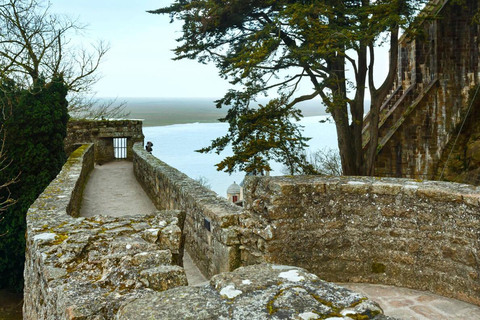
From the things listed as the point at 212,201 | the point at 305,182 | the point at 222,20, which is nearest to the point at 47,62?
the point at 222,20

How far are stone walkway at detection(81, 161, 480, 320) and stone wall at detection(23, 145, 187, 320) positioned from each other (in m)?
1.78

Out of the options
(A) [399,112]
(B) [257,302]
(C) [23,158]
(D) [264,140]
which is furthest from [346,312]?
(A) [399,112]

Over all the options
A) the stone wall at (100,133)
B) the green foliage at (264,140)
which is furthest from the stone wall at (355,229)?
the stone wall at (100,133)

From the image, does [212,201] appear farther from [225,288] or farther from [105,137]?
[105,137]

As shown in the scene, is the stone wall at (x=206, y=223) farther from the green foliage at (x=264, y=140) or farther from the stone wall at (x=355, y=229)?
the green foliage at (x=264, y=140)

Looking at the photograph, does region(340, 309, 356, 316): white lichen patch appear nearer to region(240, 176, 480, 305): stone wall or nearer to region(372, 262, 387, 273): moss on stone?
region(240, 176, 480, 305): stone wall

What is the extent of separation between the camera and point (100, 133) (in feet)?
70.3

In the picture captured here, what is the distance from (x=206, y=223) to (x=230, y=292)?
3447 millimetres

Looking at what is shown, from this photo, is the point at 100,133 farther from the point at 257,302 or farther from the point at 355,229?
the point at 257,302

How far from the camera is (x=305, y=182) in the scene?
4.99 meters

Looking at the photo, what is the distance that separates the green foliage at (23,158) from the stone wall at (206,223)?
8.41 m

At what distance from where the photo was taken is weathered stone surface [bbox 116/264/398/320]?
86.6 inches

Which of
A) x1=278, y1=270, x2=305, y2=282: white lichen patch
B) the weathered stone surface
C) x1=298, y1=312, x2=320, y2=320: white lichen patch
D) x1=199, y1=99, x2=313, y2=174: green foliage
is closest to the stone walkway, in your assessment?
x1=278, y1=270, x2=305, y2=282: white lichen patch

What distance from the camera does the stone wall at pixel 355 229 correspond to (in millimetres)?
4605
